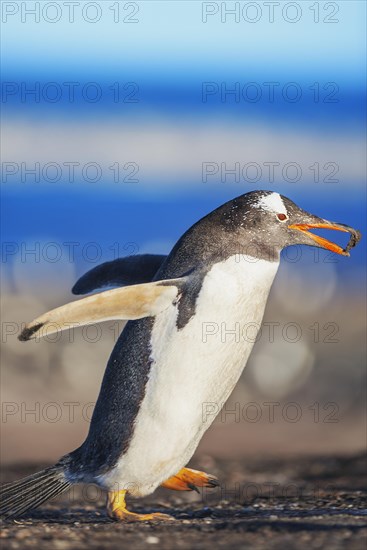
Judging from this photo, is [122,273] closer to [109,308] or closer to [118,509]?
[109,308]

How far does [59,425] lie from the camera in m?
7.89

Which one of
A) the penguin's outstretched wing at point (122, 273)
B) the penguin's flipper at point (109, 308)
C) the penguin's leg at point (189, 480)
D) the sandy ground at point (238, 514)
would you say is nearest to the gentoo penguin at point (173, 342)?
the penguin's flipper at point (109, 308)

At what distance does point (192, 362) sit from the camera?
4207mm

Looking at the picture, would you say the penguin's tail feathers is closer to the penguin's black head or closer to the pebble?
the pebble

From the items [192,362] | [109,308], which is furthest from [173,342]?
[109,308]

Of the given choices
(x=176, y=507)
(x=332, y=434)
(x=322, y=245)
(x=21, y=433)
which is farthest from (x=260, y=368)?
(x=322, y=245)

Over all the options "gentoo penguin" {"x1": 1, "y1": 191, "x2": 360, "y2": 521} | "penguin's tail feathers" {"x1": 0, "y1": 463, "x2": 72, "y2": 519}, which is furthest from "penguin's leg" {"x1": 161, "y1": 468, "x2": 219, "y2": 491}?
"penguin's tail feathers" {"x1": 0, "y1": 463, "x2": 72, "y2": 519}

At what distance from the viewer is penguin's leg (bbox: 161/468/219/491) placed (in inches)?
181

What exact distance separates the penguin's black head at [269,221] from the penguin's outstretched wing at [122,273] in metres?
0.64

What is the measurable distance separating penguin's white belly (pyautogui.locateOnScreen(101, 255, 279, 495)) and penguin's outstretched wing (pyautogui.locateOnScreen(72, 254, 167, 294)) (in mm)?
711

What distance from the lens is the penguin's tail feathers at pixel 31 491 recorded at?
444 cm

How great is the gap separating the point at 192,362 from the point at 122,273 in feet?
3.00

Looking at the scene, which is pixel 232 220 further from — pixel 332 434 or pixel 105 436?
pixel 332 434

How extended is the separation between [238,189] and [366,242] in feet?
31.6
